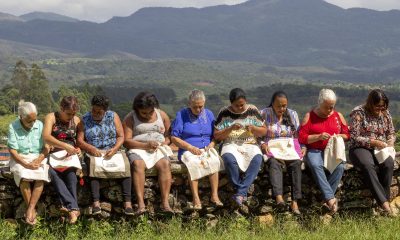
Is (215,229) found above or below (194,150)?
below

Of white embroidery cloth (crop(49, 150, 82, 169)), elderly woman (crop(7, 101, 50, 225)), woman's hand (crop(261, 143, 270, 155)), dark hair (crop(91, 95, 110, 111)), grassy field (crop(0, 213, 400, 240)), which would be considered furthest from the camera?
woman's hand (crop(261, 143, 270, 155))

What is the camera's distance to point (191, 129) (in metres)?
7.36

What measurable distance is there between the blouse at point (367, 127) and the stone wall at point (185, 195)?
375mm

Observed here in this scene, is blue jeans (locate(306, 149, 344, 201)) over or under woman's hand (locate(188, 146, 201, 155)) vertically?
under

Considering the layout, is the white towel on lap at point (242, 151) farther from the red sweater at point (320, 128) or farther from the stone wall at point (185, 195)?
the red sweater at point (320, 128)

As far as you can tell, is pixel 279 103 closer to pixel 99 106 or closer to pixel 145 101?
pixel 145 101

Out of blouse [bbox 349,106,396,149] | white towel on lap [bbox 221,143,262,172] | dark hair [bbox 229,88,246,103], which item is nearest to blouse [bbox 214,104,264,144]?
white towel on lap [bbox 221,143,262,172]

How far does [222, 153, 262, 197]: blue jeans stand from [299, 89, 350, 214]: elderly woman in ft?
2.45

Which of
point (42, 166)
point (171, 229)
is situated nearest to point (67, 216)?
point (42, 166)

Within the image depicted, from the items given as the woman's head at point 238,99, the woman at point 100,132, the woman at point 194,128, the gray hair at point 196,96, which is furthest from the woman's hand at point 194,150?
the woman at point 100,132

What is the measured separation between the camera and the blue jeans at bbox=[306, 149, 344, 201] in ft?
23.3

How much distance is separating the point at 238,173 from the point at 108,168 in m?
1.62

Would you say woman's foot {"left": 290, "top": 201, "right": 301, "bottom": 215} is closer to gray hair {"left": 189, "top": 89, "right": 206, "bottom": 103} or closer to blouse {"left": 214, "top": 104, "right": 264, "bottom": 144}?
blouse {"left": 214, "top": 104, "right": 264, "bottom": 144}

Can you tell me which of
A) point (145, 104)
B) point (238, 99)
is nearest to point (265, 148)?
point (238, 99)
